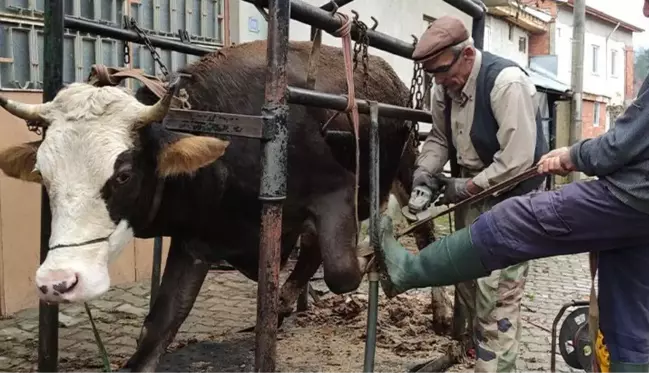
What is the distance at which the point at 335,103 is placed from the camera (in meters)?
3.26

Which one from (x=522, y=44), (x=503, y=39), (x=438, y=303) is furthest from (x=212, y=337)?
(x=522, y=44)

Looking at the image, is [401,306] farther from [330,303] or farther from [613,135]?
[613,135]

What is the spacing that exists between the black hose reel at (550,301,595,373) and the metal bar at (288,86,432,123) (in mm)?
1315

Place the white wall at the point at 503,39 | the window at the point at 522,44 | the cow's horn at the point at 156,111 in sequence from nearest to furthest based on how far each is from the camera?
1. the cow's horn at the point at 156,111
2. the white wall at the point at 503,39
3. the window at the point at 522,44

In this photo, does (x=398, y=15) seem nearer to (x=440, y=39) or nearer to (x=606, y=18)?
(x=440, y=39)

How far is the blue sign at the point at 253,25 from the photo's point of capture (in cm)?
789

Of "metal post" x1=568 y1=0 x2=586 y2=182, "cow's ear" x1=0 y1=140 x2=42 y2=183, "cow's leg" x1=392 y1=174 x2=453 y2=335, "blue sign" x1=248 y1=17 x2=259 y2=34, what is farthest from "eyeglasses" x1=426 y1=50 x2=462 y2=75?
"metal post" x1=568 y1=0 x2=586 y2=182

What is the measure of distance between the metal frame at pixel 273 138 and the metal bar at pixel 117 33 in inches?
1.0

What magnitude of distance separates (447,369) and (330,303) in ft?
6.00

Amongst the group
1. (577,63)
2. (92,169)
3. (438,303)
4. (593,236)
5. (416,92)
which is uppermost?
(577,63)

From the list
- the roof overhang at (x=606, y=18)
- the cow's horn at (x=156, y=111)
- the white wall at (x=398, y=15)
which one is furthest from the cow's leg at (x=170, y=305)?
the roof overhang at (x=606, y=18)

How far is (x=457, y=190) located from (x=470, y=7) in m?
1.43

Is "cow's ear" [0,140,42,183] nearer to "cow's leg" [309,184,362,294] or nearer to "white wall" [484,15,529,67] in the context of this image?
"cow's leg" [309,184,362,294]

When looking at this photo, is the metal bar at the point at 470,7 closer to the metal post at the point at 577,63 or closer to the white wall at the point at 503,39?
the metal post at the point at 577,63
